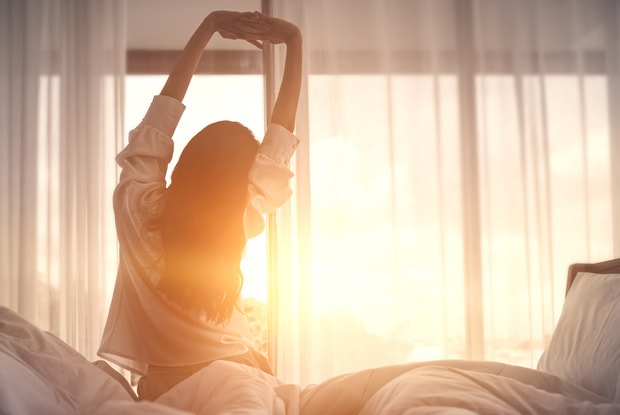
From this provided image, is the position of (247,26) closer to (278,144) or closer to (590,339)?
(278,144)

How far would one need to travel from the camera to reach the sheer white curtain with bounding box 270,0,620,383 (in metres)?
2.85

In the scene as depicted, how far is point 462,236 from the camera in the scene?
2.97 metres

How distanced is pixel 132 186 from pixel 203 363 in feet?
1.39

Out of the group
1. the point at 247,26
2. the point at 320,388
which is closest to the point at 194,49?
the point at 247,26

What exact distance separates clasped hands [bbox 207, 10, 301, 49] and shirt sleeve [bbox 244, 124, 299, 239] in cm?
32

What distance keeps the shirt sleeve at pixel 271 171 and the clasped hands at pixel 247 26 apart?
32 cm

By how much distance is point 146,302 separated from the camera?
132 centimetres

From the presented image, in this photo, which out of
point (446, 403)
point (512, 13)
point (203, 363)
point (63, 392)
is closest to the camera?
point (446, 403)

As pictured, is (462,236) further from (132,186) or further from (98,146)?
(132,186)

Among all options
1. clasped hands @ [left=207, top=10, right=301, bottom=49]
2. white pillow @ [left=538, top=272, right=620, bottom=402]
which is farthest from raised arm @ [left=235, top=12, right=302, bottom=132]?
white pillow @ [left=538, top=272, right=620, bottom=402]

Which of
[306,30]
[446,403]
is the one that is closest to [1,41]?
[306,30]

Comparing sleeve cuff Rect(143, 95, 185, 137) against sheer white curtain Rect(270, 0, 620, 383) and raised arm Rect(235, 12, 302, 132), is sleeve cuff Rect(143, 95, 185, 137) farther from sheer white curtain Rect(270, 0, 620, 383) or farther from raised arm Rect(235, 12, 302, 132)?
sheer white curtain Rect(270, 0, 620, 383)

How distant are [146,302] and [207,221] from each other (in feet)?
0.74

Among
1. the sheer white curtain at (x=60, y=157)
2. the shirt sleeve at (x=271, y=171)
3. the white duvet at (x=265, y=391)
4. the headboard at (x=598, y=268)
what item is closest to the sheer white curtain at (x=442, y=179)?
the sheer white curtain at (x=60, y=157)
